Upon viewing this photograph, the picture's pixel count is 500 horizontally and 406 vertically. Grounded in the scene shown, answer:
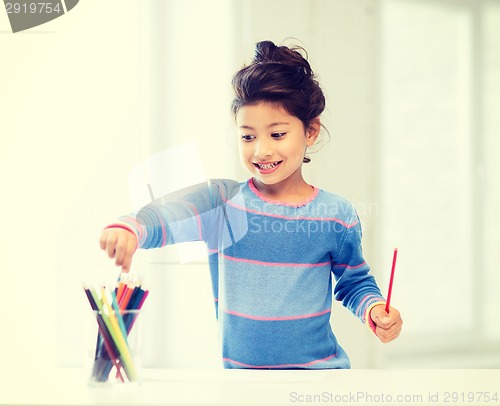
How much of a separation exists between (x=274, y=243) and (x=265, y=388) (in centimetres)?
22

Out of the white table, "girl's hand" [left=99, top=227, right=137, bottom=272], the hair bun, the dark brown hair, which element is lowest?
the white table

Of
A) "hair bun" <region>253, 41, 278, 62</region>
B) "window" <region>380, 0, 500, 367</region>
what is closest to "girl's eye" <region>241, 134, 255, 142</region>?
"hair bun" <region>253, 41, 278, 62</region>

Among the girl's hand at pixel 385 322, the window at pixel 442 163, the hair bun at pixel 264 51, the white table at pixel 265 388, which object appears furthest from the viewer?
the window at pixel 442 163

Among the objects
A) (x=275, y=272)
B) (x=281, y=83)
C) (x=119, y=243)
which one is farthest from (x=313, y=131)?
(x=119, y=243)

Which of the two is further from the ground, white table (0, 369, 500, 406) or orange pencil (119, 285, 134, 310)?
orange pencil (119, 285, 134, 310)

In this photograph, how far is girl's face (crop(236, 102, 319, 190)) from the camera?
83 cm

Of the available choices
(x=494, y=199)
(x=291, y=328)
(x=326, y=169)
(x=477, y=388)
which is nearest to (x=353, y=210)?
(x=326, y=169)

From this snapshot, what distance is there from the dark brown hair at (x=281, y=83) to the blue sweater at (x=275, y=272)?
11cm

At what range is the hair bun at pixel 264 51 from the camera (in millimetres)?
873

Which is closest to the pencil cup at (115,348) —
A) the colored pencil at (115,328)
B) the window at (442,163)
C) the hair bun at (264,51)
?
the colored pencil at (115,328)

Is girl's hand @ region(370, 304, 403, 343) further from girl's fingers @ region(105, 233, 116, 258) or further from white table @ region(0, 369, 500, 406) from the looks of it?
girl's fingers @ region(105, 233, 116, 258)

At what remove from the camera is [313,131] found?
0.89 metres

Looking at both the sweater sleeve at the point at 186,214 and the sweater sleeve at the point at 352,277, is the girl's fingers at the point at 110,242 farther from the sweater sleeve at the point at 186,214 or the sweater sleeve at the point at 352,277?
the sweater sleeve at the point at 352,277

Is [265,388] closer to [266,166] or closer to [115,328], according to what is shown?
[115,328]
